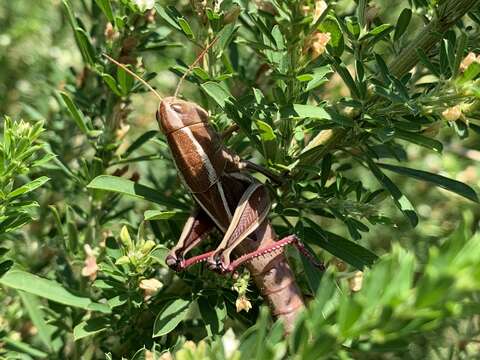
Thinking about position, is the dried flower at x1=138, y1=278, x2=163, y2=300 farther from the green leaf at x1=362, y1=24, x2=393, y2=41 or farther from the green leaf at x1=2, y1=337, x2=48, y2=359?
the green leaf at x1=362, y1=24, x2=393, y2=41

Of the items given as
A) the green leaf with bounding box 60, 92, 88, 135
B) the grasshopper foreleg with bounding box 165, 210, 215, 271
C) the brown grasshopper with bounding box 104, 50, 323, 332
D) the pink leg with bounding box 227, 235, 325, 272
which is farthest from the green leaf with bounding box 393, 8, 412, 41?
the green leaf with bounding box 60, 92, 88, 135

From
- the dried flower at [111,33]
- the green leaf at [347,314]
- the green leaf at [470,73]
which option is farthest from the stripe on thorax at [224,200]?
the green leaf at [347,314]

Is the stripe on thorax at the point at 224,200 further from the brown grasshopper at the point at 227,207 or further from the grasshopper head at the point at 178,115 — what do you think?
the grasshopper head at the point at 178,115

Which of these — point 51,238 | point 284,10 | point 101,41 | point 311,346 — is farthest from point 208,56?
point 311,346

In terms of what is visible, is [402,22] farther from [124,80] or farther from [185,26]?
[124,80]

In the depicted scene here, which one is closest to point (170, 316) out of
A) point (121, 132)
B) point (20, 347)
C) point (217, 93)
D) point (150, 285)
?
point (150, 285)
